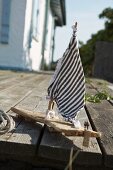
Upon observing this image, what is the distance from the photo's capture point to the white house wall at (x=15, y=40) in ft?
41.8

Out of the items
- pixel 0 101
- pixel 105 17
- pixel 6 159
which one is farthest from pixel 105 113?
pixel 105 17

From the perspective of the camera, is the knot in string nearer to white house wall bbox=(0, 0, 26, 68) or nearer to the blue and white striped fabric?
the blue and white striped fabric

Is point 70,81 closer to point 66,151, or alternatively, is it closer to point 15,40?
point 66,151

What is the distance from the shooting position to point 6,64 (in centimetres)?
1289

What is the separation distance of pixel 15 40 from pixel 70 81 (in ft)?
33.8

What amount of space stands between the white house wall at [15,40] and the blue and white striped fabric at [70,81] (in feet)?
33.5

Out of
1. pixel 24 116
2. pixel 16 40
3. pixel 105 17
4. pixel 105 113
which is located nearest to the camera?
pixel 24 116

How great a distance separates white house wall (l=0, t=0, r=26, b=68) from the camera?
12.7 meters

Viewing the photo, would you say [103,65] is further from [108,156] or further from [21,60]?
[108,156]

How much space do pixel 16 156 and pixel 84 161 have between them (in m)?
0.35

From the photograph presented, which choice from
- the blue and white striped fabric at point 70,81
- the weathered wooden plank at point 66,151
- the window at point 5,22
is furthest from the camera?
the window at point 5,22

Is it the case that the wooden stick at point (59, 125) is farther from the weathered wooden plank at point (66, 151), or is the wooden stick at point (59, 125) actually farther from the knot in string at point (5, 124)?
the knot in string at point (5, 124)

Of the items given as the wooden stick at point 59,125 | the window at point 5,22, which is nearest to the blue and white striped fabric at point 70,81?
the wooden stick at point 59,125

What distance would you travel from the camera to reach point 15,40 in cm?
1283
